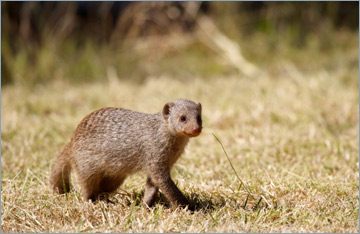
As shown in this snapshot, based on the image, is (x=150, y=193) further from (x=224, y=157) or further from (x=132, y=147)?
(x=224, y=157)

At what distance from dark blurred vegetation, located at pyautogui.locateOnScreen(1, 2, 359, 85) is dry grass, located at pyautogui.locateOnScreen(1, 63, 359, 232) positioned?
0.61 m

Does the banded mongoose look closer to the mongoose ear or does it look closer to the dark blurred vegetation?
the mongoose ear

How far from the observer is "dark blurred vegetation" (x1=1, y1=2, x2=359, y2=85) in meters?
6.58

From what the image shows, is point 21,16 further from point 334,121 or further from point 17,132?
point 334,121

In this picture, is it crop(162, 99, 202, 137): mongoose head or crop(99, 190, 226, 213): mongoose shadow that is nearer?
crop(162, 99, 202, 137): mongoose head

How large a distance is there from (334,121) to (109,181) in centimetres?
231

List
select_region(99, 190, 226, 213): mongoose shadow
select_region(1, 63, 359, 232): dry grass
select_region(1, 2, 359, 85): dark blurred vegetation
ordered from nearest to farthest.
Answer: select_region(1, 63, 359, 232): dry grass → select_region(99, 190, 226, 213): mongoose shadow → select_region(1, 2, 359, 85): dark blurred vegetation

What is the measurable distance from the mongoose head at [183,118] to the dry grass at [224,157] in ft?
1.24

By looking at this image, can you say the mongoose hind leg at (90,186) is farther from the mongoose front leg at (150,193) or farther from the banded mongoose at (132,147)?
the mongoose front leg at (150,193)

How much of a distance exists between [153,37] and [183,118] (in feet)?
20.3

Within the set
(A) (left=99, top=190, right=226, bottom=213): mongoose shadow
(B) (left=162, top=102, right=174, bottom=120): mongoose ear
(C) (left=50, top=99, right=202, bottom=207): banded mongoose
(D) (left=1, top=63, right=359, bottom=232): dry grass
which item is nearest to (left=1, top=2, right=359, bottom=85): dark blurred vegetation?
(D) (left=1, top=63, right=359, bottom=232): dry grass

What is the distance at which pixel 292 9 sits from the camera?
25.9 feet

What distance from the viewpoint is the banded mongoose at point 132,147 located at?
250 cm

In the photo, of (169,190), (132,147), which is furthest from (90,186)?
(169,190)
